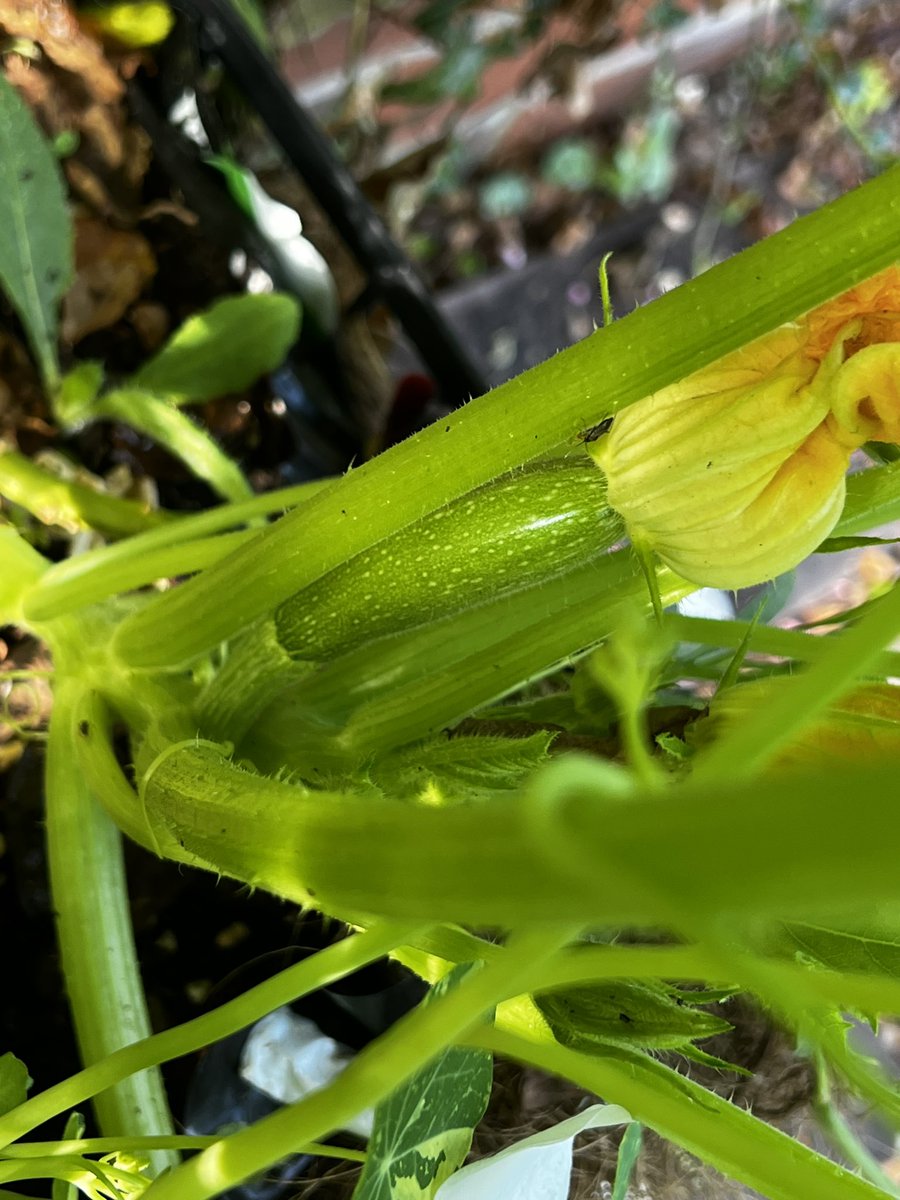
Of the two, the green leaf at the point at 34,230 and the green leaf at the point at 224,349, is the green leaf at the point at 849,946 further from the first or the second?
the green leaf at the point at 34,230

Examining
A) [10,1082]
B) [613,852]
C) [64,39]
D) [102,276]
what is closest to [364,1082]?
[613,852]

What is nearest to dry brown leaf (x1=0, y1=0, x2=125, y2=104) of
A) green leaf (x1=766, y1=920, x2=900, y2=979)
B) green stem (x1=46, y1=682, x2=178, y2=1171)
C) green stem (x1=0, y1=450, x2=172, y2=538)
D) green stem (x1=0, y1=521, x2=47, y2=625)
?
green stem (x1=0, y1=450, x2=172, y2=538)

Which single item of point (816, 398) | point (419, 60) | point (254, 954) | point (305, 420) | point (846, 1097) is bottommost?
point (846, 1097)

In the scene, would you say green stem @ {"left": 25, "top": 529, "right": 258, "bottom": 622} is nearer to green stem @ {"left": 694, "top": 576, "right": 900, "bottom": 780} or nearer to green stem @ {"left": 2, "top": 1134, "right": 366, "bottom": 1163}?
green stem @ {"left": 2, "top": 1134, "right": 366, "bottom": 1163}

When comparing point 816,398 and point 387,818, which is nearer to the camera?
point 387,818

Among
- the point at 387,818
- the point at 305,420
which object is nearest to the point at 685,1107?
the point at 387,818

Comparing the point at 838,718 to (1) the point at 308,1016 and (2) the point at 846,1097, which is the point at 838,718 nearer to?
(2) the point at 846,1097
